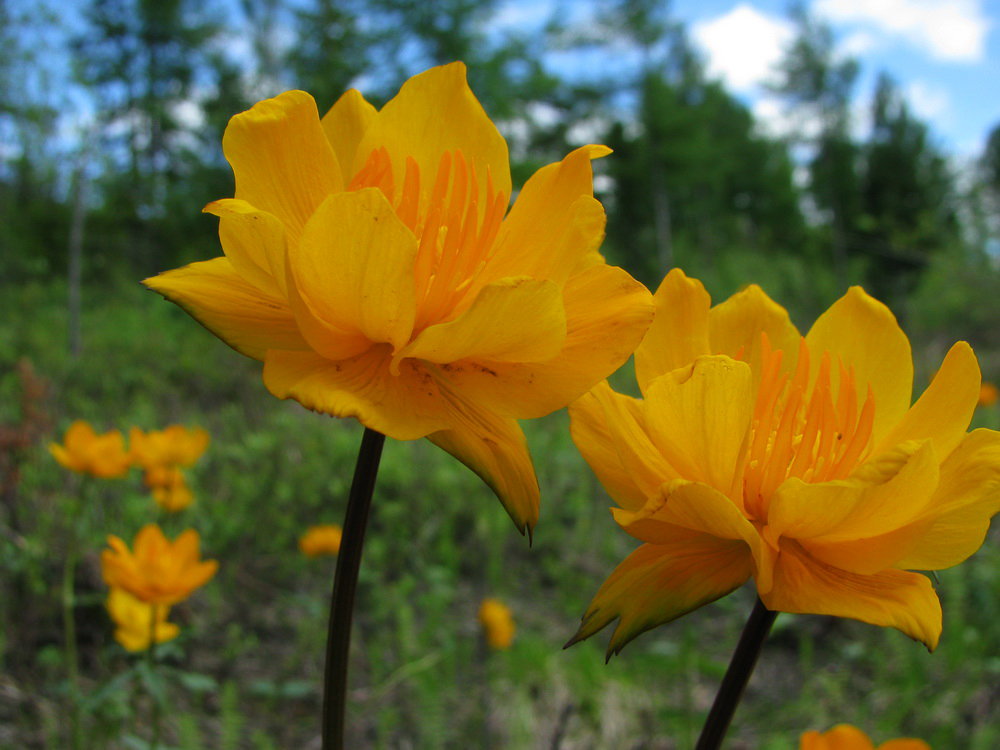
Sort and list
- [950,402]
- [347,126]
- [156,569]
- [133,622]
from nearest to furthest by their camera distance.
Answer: [950,402], [347,126], [156,569], [133,622]

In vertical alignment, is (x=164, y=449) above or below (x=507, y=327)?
below

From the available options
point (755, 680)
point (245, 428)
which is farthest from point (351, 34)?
point (755, 680)

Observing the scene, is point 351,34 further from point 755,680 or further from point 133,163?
point 755,680

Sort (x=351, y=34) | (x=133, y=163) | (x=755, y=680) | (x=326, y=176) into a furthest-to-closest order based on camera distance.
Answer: (x=133, y=163) < (x=351, y=34) < (x=755, y=680) < (x=326, y=176)

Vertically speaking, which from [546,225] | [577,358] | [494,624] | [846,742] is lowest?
[494,624]

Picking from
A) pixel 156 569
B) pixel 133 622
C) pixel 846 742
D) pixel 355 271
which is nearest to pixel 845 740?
pixel 846 742

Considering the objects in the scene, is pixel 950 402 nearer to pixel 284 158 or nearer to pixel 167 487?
pixel 284 158

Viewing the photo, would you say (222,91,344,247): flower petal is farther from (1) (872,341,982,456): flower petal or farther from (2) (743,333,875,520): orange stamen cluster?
(1) (872,341,982,456): flower petal
